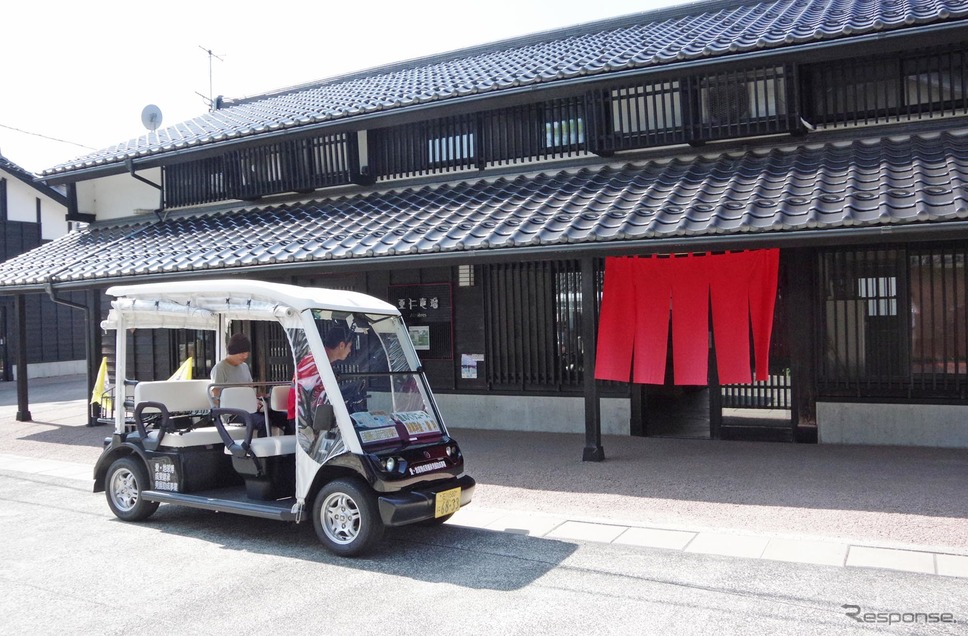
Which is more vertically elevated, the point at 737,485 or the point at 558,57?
the point at 558,57

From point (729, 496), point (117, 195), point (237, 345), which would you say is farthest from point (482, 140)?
point (117, 195)

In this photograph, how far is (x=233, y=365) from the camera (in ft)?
24.4

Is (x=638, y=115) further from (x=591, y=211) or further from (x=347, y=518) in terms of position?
(x=347, y=518)

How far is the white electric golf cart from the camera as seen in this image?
5895 millimetres

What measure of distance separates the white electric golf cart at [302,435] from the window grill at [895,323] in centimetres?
568

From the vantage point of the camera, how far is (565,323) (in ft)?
37.2

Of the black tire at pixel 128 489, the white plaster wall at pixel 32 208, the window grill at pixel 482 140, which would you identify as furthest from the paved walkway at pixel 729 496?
the white plaster wall at pixel 32 208

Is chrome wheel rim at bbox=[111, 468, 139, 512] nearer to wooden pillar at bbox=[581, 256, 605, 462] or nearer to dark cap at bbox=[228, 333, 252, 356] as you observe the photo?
dark cap at bbox=[228, 333, 252, 356]

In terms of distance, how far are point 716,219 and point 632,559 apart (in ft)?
12.6

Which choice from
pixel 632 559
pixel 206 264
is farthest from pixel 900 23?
pixel 206 264

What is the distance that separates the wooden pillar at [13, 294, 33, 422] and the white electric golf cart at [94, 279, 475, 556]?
320 inches

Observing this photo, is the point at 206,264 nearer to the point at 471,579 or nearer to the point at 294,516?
the point at 294,516

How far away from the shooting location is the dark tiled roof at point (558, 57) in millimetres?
9664

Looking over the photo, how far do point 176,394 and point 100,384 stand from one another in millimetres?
7330
